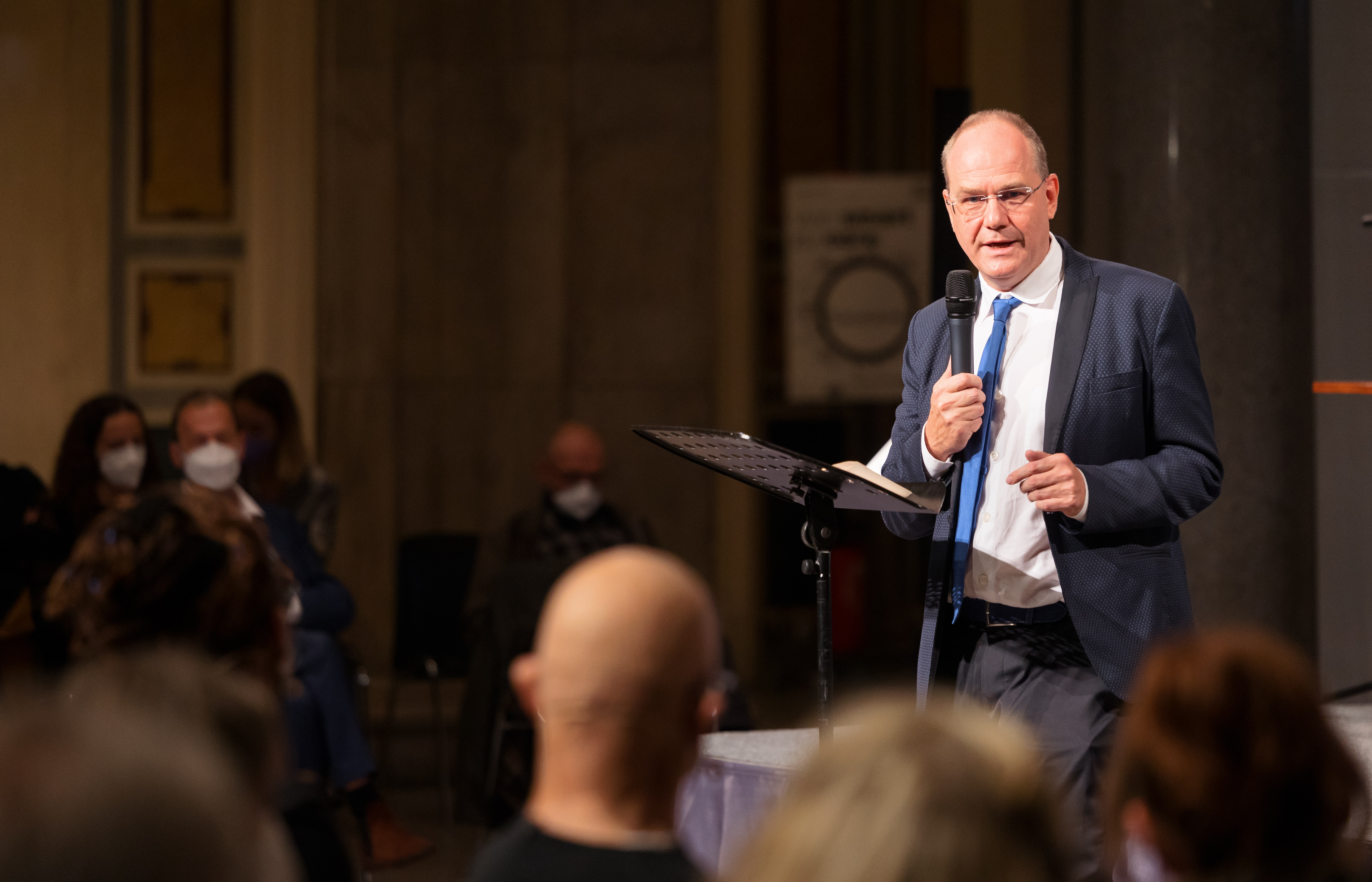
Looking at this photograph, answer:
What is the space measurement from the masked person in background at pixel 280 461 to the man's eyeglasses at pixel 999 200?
131 inches

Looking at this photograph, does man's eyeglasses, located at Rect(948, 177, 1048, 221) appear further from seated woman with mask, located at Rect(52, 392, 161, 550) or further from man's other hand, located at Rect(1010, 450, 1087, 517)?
seated woman with mask, located at Rect(52, 392, 161, 550)

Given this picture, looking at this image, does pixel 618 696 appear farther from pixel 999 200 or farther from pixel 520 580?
pixel 520 580

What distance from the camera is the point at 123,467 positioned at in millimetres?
4738

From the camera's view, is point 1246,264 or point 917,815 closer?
point 917,815

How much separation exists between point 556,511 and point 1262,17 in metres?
2.92

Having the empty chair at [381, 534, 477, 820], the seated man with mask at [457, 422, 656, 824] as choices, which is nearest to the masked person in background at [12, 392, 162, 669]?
the empty chair at [381, 534, 477, 820]

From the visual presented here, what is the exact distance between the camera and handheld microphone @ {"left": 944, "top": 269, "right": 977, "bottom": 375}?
241 cm

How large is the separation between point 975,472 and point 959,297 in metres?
0.30

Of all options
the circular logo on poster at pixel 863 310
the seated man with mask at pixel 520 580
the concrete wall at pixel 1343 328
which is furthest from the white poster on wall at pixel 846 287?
the concrete wall at pixel 1343 328

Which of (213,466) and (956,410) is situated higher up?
(956,410)

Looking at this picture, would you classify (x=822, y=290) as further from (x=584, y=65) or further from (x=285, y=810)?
(x=285, y=810)

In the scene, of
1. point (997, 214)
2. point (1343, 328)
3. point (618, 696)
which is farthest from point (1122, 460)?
point (1343, 328)

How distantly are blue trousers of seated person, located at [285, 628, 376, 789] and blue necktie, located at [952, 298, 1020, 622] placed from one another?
250cm

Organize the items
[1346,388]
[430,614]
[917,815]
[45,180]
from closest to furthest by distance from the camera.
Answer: [917,815]
[1346,388]
[430,614]
[45,180]
